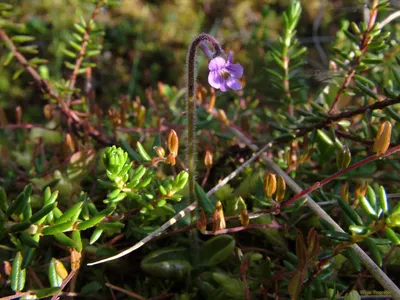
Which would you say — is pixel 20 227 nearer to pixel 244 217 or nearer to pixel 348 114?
pixel 244 217

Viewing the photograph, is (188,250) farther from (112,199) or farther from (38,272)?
(38,272)

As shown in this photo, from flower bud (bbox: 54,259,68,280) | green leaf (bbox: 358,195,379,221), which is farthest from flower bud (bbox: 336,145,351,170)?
Result: flower bud (bbox: 54,259,68,280)

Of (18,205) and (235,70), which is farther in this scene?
(235,70)

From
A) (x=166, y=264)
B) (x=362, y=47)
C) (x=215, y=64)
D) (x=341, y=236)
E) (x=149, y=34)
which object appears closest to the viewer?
(x=341, y=236)

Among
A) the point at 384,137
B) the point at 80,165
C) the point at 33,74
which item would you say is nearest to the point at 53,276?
the point at 80,165

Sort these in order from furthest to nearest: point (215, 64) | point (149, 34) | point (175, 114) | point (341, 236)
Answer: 1. point (149, 34)
2. point (175, 114)
3. point (215, 64)
4. point (341, 236)

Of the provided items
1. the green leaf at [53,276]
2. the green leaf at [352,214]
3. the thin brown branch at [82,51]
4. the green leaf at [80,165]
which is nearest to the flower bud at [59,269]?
the green leaf at [53,276]

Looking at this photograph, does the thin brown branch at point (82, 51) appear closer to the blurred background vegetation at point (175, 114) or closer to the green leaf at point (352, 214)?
the blurred background vegetation at point (175, 114)
